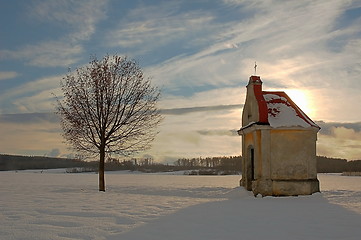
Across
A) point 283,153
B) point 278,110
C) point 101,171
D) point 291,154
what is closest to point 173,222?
point 283,153

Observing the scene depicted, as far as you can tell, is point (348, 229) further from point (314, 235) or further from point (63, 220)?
point (63, 220)

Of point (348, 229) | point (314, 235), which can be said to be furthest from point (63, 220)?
point (348, 229)

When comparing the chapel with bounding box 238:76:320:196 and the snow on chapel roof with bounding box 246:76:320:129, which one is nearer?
the chapel with bounding box 238:76:320:196

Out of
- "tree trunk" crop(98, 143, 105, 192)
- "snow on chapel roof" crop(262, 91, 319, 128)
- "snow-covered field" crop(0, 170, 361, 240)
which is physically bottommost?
"snow-covered field" crop(0, 170, 361, 240)

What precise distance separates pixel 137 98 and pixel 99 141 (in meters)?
3.65

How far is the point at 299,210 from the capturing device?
1421 cm

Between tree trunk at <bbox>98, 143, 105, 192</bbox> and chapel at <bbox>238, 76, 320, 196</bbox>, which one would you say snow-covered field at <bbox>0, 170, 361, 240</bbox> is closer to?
chapel at <bbox>238, 76, 320, 196</bbox>

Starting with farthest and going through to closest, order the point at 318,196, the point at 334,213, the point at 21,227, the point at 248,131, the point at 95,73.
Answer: the point at 95,73 < the point at 248,131 < the point at 318,196 < the point at 334,213 < the point at 21,227

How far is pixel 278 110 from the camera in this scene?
2095 centimetres

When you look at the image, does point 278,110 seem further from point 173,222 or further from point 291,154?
point 173,222

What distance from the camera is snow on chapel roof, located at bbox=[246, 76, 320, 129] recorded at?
20156mm

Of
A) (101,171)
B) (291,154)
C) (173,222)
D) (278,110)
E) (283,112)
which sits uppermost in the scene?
(278,110)

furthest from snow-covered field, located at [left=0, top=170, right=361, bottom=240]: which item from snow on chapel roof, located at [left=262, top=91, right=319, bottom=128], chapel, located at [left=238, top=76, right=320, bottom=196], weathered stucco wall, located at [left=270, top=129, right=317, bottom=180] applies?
snow on chapel roof, located at [left=262, top=91, right=319, bottom=128]

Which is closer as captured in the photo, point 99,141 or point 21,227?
point 21,227
